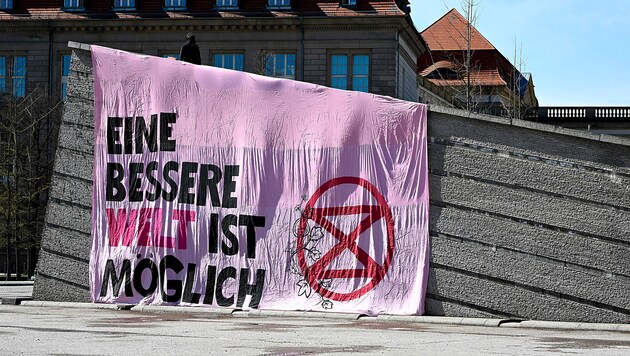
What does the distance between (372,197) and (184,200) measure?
3542 millimetres

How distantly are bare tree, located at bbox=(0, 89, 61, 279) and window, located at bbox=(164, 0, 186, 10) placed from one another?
18.3 m

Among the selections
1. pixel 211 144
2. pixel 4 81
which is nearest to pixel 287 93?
pixel 211 144

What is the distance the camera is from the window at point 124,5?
3046 inches

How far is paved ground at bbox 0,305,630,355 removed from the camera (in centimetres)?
1288

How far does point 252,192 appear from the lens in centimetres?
2244

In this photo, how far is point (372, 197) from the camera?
847 inches

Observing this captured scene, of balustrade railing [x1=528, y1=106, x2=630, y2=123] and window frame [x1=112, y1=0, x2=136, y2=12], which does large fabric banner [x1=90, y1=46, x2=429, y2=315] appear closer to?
→ window frame [x1=112, y1=0, x2=136, y2=12]

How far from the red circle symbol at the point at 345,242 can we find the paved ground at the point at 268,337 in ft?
4.88

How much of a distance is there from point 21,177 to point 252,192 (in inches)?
1384

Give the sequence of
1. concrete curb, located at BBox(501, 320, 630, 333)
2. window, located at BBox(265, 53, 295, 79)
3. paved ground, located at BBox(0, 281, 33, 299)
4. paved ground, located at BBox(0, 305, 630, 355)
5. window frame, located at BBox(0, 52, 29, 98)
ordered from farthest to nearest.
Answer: window, located at BBox(265, 53, 295, 79) < window frame, located at BBox(0, 52, 29, 98) < paved ground, located at BBox(0, 281, 33, 299) < concrete curb, located at BBox(501, 320, 630, 333) < paved ground, located at BBox(0, 305, 630, 355)

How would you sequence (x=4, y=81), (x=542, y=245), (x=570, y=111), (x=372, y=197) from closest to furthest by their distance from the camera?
1. (x=542, y=245)
2. (x=372, y=197)
3. (x=4, y=81)
4. (x=570, y=111)

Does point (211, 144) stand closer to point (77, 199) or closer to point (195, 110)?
point (195, 110)

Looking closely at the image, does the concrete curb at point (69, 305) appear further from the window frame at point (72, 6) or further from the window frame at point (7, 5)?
the window frame at point (7, 5)

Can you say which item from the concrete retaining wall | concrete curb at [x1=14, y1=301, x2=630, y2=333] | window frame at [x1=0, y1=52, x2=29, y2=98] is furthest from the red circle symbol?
window frame at [x1=0, y1=52, x2=29, y2=98]
